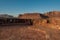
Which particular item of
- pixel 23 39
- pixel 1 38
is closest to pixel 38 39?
pixel 23 39

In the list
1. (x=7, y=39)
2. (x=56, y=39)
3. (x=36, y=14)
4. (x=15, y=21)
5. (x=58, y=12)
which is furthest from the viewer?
(x=58, y=12)

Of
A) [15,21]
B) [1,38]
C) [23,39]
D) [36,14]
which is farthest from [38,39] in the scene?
[36,14]

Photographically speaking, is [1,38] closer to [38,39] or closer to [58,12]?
[38,39]

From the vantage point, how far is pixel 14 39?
1054cm

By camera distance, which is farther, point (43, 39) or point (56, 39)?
point (56, 39)

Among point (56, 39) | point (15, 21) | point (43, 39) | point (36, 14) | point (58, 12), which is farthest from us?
point (58, 12)

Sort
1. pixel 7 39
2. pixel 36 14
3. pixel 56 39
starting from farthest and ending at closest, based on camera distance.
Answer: pixel 36 14 → pixel 56 39 → pixel 7 39

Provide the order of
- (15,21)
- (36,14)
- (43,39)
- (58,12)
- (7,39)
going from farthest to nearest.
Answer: (58,12) < (36,14) < (15,21) < (43,39) < (7,39)

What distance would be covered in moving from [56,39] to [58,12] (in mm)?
92769

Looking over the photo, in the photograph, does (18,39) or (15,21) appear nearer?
(18,39)

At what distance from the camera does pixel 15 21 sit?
29750mm

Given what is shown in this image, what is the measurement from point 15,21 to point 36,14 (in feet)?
196

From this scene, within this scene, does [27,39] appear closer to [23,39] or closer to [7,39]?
[23,39]

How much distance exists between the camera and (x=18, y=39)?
1065 centimetres
